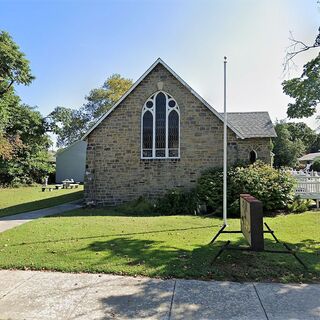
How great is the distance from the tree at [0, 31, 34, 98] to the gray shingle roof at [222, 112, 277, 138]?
72.7 feet

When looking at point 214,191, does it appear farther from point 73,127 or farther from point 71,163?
point 73,127

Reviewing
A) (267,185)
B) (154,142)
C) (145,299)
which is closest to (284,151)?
(267,185)

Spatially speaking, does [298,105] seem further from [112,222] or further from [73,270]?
[73,270]

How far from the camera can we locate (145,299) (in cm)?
503

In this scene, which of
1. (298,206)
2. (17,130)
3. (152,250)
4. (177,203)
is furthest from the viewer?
(17,130)

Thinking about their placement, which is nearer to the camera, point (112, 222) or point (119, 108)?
point (112, 222)

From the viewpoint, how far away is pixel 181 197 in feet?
52.6

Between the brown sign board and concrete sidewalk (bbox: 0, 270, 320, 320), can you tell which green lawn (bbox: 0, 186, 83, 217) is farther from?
the brown sign board

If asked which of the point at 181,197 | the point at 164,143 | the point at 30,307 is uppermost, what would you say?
the point at 164,143

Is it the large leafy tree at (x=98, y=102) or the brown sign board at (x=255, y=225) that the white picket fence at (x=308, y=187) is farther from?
the large leafy tree at (x=98, y=102)

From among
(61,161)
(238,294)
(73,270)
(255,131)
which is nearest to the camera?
(238,294)

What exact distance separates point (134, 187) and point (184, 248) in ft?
30.9

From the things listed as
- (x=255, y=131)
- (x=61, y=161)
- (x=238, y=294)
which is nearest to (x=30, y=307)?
(x=238, y=294)

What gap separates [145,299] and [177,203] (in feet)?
35.3
